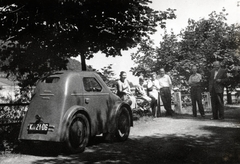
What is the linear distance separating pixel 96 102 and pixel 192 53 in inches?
511

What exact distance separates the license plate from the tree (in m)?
3.17

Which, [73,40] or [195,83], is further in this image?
[195,83]

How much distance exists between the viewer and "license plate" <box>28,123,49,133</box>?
21.6 ft

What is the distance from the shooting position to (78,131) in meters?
6.93

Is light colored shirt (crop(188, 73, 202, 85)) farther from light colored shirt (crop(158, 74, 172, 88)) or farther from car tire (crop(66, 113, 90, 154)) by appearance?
car tire (crop(66, 113, 90, 154))

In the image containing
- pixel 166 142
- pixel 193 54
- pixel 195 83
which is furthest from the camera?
pixel 193 54

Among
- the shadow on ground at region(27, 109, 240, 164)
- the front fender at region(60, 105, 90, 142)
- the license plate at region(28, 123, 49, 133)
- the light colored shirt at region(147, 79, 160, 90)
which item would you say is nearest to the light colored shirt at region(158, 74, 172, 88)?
the light colored shirt at region(147, 79, 160, 90)

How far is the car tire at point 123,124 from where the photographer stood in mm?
8258

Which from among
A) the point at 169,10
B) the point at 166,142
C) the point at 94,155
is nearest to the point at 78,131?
the point at 94,155

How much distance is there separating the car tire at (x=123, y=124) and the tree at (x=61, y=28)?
288 centimetres

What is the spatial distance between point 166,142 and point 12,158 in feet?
12.1

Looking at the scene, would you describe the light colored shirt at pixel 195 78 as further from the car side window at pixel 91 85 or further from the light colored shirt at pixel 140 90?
the car side window at pixel 91 85

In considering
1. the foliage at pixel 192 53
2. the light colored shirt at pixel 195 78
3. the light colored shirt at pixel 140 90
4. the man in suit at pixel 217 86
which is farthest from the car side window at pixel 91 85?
the foliage at pixel 192 53

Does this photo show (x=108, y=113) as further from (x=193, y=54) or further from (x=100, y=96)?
(x=193, y=54)
